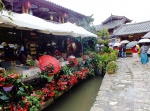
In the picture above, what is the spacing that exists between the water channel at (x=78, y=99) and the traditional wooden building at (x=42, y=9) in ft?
14.8

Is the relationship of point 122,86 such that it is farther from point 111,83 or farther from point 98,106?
point 98,106

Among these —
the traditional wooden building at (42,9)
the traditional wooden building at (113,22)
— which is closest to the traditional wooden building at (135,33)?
the traditional wooden building at (113,22)

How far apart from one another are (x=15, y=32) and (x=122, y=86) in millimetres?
5588

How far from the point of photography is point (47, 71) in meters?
5.52

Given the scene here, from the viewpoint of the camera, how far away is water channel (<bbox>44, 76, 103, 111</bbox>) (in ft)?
20.4

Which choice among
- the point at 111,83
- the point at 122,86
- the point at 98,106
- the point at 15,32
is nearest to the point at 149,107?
the point at 98,106

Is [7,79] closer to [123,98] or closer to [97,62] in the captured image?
[123,98]

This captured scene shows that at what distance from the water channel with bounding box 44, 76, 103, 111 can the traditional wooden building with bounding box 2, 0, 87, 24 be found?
4517 millimetres

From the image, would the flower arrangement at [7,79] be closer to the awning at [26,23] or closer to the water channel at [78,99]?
the awning at [26,23]

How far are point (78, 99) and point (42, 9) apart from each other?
5344mm

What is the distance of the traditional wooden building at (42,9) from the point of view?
316 inches

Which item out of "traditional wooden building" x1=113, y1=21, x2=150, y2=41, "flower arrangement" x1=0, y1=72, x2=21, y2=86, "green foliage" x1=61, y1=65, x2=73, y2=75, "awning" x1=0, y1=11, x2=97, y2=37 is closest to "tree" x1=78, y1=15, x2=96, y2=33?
"awning" x1=0, y1=11, x2=97, y2=37

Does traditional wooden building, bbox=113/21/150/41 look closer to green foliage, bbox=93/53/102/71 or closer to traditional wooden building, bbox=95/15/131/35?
traditional wooden building, bbox=95/15/131/35

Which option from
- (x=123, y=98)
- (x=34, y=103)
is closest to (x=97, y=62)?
(x=123, y=98)
